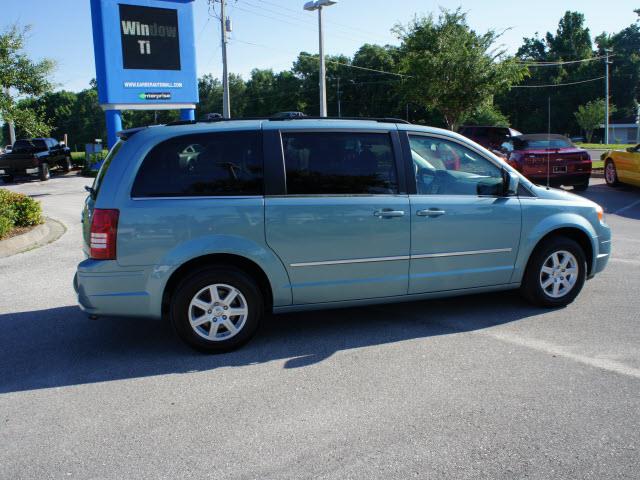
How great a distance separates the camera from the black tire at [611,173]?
647 inches

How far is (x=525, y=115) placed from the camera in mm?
75938

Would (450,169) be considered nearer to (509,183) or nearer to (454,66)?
(509,183)

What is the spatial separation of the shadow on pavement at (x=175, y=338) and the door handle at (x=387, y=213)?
106 centimetres

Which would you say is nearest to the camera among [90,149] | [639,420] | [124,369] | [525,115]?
[639,420]

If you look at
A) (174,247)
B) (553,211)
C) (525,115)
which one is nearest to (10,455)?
(174,247)

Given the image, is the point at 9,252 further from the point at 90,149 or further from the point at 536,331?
the point at 90,149

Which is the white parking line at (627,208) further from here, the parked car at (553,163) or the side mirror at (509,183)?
the side mirror at (509,183)

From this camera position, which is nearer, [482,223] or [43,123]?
[482,223]

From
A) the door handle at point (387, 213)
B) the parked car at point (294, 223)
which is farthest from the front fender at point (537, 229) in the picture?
the door handle at point (387, 213)

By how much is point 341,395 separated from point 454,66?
2175cm

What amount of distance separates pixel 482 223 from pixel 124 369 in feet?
10.9

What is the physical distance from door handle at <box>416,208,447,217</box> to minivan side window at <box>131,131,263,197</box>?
56.3 inches

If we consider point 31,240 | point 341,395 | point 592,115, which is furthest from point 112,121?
point 592,115

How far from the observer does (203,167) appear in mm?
4770
